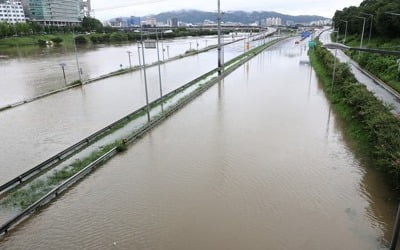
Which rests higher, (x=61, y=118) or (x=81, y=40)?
(x=81, y=40)

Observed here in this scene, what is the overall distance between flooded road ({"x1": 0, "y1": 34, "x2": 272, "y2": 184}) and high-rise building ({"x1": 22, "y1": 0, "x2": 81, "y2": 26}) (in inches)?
3949

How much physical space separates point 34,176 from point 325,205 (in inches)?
369

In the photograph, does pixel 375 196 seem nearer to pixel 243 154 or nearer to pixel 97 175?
pixel 243 154

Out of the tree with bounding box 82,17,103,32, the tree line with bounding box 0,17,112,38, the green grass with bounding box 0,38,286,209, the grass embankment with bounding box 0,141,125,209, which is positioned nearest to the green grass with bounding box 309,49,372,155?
the green grass with bounding box 0,38,286,209

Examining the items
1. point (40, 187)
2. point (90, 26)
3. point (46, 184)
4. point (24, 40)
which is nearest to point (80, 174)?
point (46, 184)

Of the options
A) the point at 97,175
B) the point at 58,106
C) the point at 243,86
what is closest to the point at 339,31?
the point at 243,86

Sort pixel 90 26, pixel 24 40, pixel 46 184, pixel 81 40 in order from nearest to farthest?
pixel 46 184 < pixel 24 40 < pixel 81 40 < pixel 90 26

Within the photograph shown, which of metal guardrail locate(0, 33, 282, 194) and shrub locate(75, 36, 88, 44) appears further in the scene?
shrub locate(75, 36, 88, 44)

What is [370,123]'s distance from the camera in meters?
12.2

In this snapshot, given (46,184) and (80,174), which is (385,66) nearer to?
(80,174)

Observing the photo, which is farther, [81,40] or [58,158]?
[81,40]

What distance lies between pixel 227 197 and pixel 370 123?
6760 mm

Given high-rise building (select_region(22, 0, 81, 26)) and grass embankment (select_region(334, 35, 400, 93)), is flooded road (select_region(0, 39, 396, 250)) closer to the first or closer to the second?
grass embankment (select_region(334, 35, 400, 93))

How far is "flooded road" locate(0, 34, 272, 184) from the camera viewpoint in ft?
41.3
